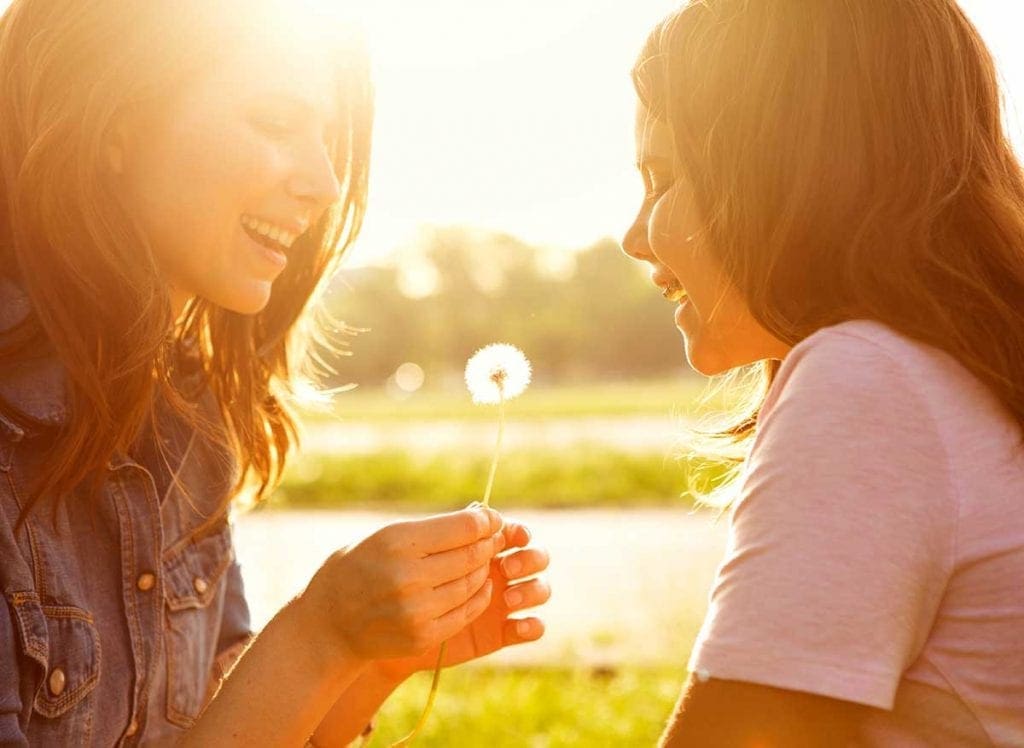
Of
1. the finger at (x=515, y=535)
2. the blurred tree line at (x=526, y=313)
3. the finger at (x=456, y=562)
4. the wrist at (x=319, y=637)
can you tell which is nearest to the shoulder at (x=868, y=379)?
the finger at (x=456, y=562)

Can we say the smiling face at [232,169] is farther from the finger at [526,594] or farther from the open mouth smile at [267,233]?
the finger at [526,594]

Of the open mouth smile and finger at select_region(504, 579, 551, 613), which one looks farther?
the open mouth smile

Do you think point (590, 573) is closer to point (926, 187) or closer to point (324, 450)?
point (926, 187)

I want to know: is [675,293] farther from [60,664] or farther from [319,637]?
[60,664]

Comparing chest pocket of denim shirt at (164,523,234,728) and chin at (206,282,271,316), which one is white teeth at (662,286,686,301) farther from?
chest pocket of denim shirt at (164,523,234,728)

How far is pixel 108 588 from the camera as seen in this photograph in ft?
6.55

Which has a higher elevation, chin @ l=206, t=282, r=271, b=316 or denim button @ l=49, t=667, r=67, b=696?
chin @ l=206, t=282, r=271, b=316

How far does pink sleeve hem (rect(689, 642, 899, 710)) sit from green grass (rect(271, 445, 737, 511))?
854 cm

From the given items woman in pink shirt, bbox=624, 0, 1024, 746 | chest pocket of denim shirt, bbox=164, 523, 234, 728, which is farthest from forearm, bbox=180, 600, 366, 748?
woman in pink shirt, bbox=624, 0, 1024, 746

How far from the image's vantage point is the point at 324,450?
14.5 metres

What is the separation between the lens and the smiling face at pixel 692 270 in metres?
1.69

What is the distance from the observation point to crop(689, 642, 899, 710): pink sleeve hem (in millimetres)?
1149

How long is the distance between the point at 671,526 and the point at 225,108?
23.2ft

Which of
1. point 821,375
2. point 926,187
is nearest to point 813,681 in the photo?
point 821,375
